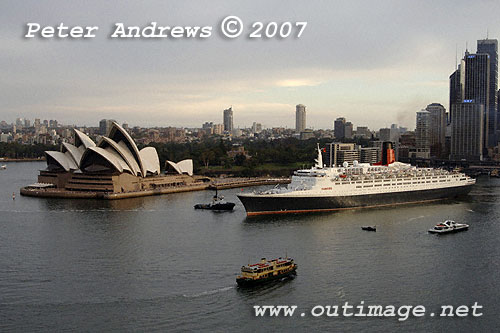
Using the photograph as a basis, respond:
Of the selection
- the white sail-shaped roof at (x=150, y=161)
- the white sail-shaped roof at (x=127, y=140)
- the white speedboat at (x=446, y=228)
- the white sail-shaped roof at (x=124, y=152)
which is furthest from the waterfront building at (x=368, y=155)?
the white speedboat at (x=446, y=228)

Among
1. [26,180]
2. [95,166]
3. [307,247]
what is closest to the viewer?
[307,247]

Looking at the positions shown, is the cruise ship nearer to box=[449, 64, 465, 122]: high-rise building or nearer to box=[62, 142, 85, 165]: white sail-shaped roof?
box=[62, 142, 85, 165]: white sail-shaped roof

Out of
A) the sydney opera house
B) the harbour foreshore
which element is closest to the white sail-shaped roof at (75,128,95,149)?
the sydney opera house

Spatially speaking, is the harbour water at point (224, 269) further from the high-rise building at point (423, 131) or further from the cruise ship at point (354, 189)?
the high-rise building at point (423, 131)

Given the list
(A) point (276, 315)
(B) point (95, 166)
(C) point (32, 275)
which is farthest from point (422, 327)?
(B) point (95, 166)

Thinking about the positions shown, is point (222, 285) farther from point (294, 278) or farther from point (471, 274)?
point (471, 274)
